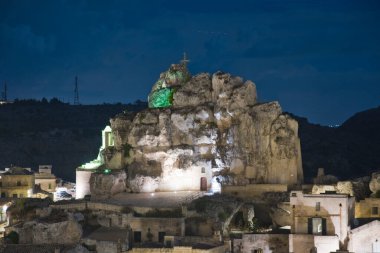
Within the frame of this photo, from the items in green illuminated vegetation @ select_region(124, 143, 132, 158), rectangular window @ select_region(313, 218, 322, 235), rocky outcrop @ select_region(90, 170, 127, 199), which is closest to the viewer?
rectangular window @ select_region(313, 218, 322, 235)

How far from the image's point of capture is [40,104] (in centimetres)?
13475

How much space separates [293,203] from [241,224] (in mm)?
6167

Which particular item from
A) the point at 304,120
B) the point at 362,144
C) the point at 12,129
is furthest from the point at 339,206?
the point at 12,129

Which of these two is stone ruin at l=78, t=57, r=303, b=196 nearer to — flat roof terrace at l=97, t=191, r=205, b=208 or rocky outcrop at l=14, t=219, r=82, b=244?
flat roof terrace at l=97, t=191, r=205, b=208

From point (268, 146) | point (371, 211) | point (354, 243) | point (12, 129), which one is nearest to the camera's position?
point (354, 243)

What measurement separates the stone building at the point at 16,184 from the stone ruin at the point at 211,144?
10071 millimetres

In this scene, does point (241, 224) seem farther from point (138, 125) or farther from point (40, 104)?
point (40, 104)

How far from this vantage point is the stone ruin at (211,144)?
51097 mm

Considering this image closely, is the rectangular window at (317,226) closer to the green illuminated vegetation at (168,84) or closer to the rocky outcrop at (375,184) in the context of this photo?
the rocky outcrop at (375,184)

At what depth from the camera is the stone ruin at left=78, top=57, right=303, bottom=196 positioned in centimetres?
5110

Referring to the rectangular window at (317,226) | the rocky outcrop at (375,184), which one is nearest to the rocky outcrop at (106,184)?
the rectangular window at (317,226)

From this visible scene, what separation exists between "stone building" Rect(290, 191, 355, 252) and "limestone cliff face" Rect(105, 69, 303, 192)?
10.2m

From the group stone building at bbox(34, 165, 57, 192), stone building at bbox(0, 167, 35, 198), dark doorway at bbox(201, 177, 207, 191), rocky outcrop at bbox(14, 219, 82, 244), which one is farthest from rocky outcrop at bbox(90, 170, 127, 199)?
stone building at bbox(34, 165, 57, 192)

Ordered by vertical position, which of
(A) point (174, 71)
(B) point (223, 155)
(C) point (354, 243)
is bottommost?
(C) point (354, 243)
